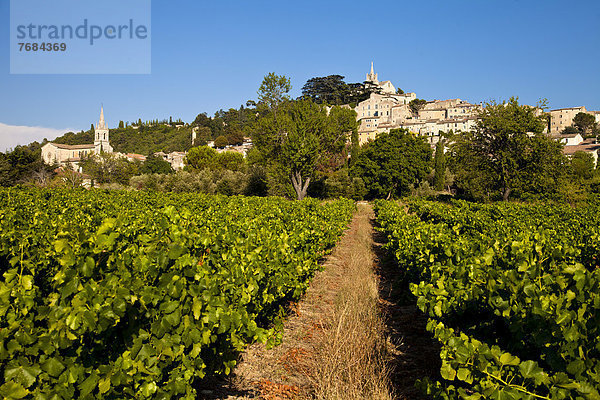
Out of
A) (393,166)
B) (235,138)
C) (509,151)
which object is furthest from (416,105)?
(509,151)

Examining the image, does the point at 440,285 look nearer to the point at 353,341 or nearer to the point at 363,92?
the point at 353,341

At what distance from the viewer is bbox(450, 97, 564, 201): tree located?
26656 mm

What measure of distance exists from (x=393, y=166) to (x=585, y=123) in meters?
96.3

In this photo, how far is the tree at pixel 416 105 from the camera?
12592 centimetres

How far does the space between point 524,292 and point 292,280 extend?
165 inches

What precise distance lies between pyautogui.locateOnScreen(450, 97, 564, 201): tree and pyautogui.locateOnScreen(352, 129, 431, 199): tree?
47.6 feet

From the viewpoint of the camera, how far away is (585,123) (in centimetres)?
10725

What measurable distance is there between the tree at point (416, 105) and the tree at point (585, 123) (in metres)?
44.5

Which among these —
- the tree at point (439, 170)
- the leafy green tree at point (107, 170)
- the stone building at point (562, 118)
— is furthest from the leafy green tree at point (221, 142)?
the stone building at point (562, 118)

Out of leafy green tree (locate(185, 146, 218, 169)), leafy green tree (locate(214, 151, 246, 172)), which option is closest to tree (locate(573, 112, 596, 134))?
leafy green tree (locate(214, 151, 246, 172))

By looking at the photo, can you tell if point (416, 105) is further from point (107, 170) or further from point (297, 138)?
point (297, 138)

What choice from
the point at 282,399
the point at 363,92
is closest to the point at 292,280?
the point at 282,399

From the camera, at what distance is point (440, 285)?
14.5ft

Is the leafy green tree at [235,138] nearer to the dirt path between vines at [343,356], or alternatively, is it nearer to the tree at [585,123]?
the tree at [585,123]
